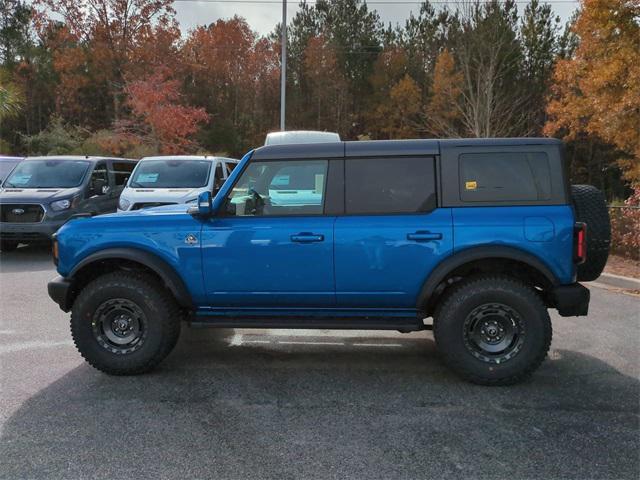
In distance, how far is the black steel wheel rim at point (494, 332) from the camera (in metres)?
4.11

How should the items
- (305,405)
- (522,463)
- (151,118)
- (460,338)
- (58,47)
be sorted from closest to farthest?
(522,463) < (305,405) < (460,338) < (151,118) < (58,47)

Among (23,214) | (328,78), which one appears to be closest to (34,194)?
(23,214)

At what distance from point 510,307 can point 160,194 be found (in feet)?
24.6

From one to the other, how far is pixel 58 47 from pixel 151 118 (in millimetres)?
16045

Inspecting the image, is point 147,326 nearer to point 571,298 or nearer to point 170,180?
point 571,298

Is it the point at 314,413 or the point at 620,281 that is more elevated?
the point at 620,281

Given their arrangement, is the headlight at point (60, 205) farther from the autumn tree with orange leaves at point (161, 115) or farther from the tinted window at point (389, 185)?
the autumn tree with orange leaves at point (161, 115)

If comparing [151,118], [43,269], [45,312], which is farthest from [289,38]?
[45,312]

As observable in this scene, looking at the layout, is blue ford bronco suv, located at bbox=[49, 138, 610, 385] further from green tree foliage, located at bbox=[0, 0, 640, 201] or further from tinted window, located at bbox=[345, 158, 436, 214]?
green tree foliage, located at bbox=[0, 0, 640, 201]

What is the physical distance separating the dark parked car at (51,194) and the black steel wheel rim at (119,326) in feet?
21.4

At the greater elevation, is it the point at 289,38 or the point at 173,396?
the point at 289,38

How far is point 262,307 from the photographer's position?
14.4 feet

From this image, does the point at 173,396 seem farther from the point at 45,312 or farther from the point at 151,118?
the point at 151,118

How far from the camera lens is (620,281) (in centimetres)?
788
